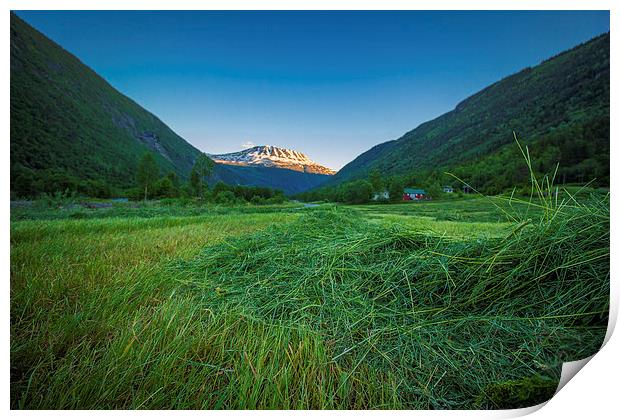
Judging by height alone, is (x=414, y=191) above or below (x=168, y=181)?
below

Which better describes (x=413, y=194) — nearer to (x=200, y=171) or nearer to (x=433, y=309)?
(x=200, y=171)

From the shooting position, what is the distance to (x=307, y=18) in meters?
1.67

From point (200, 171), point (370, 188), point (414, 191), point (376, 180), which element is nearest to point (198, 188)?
point (200, 171)

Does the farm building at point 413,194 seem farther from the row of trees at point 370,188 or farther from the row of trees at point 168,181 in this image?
the row of trees at point 168,181

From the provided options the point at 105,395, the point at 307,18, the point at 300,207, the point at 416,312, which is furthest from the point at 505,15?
the point at 300,207

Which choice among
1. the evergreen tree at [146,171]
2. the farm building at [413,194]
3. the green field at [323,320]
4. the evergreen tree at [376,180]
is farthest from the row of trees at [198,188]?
the green field at [323,320]

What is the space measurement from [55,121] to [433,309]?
10.7 ft

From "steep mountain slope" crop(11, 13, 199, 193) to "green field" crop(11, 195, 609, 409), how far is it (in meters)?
0.43

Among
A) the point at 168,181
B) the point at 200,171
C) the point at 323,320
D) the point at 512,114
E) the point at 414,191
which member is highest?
the point at 512,114

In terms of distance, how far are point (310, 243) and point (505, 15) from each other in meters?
1.95

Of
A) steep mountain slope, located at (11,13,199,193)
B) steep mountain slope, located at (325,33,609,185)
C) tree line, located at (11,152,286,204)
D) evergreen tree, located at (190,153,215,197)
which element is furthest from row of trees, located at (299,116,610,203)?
evergreen tree, located at (190,153,215,197)

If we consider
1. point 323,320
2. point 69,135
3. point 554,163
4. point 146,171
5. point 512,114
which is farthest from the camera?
point 146,171

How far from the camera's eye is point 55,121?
2236mm
